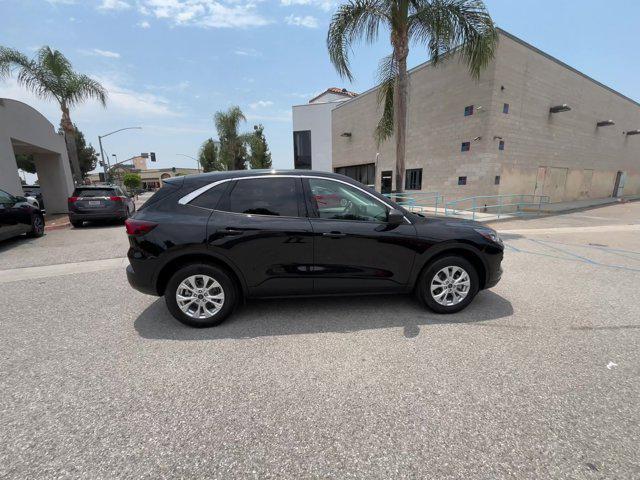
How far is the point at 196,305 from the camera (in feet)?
10.9

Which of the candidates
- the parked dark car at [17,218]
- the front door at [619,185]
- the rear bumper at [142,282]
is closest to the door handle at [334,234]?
the rear bumper at [142,282]

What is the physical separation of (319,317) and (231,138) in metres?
34.7

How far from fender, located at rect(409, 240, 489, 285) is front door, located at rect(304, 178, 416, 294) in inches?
3.2

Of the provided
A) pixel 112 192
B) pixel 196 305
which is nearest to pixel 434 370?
pixel 196 305

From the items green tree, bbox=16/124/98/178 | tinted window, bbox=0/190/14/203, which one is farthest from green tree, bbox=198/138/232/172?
tinted window, bbox=0/190/14/203

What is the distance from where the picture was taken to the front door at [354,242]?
→ 335 cm

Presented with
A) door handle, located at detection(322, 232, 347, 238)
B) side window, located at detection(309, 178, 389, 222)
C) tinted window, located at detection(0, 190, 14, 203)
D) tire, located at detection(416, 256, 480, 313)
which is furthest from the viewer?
tinted window, located at detection(0, 190, 14, 203)

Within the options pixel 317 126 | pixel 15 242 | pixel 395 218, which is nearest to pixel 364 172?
pixel 317 126

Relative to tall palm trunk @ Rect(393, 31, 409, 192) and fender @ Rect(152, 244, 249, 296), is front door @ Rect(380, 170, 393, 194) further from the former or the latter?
fender @ Rect(152, 244, 249, 296)

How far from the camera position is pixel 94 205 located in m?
10.3

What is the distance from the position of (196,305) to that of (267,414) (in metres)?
1.65

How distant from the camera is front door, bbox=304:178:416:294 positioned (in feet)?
11.0

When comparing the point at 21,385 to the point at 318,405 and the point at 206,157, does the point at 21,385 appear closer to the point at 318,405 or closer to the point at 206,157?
the point at 318,405

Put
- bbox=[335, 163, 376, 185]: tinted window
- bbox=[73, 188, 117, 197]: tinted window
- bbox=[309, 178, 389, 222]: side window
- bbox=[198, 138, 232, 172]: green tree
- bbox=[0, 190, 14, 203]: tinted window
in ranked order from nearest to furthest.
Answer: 1. bbox=[309, 178, 389, 222]: side window
2. bbox=[0, 190, 14, 203]: tinted window
3. bbox=[73, 188, 117, 197]: tinted window
4. bbox=[335, 163, 376, 185]: tinted window
5. bbox=[198, 138, 232, 172]: green tree
